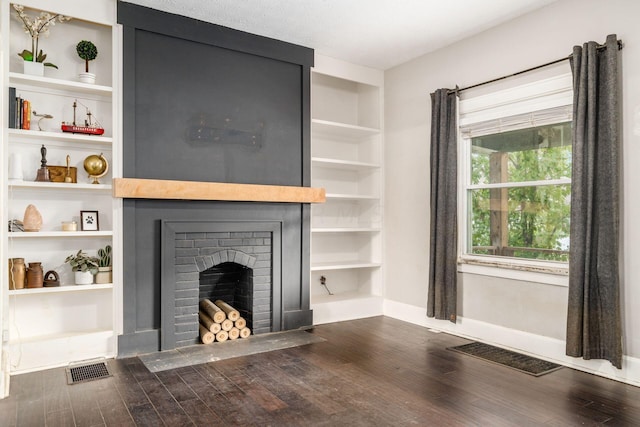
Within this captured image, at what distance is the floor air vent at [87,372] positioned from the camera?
3051 mm

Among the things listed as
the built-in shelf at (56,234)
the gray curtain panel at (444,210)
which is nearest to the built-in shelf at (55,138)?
the built-in shelf at (56,234)

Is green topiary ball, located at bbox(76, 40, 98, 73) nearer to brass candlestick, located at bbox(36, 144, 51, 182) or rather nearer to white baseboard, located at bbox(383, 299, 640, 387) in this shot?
brass candlestick, located at bbox(36, 144, 51, 182)

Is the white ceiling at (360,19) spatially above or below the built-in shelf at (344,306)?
above

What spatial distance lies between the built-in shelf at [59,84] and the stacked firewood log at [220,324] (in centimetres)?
206

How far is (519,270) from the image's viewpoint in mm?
3734

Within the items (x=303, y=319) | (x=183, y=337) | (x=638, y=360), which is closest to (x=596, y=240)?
(x=638, y=360)

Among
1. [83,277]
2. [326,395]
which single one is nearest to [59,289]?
[83,277]

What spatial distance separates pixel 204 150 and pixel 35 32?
151 cm

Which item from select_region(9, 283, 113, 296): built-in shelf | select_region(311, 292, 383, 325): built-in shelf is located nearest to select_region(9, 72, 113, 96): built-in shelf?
select_region(9, 283, 113, 296): built-in shelf

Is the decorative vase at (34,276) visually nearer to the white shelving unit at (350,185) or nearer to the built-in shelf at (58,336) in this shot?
the built-in shelf at (58,336)

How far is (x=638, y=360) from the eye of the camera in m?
2.97

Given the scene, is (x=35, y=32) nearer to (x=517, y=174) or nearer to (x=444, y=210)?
(x=444, y=210)

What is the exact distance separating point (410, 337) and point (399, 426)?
1.82 m

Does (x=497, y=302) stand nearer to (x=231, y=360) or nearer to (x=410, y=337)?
(x=410, y=337)
